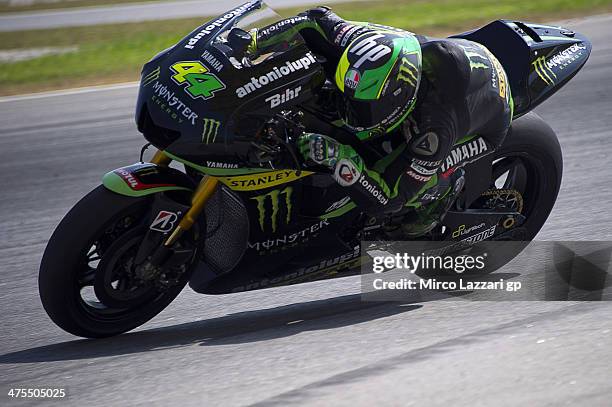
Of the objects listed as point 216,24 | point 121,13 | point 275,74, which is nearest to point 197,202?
point 275,74

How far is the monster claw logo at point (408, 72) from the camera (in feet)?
14.5

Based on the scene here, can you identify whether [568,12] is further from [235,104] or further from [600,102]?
[235,104]

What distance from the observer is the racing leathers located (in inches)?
182

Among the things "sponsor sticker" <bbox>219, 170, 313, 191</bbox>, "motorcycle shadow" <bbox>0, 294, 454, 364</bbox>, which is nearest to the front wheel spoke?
"motorcycle shadow" <bbox>0, 294, 454, 364</bbox>

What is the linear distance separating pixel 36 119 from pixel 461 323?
7295mm

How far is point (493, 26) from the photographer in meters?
5.42

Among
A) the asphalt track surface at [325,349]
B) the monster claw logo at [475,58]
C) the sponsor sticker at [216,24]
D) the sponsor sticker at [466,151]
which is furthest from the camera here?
the sponsor sticker at [466,151]

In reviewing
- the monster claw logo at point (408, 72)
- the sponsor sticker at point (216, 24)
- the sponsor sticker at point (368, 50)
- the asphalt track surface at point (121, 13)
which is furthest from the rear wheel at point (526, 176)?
the asphalt track surface at point (121, 13)

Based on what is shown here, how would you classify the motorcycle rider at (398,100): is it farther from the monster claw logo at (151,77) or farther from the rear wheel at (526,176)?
the monster claw logo at (151,77)

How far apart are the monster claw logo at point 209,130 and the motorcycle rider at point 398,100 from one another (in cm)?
41

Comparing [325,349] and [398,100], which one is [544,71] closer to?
[398,100]

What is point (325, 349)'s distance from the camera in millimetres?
4094

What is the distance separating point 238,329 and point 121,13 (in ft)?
52.3

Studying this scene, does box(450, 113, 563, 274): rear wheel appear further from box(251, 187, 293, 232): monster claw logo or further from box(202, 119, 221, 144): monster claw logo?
box(202, 119, 221, 144): monster claw logo
